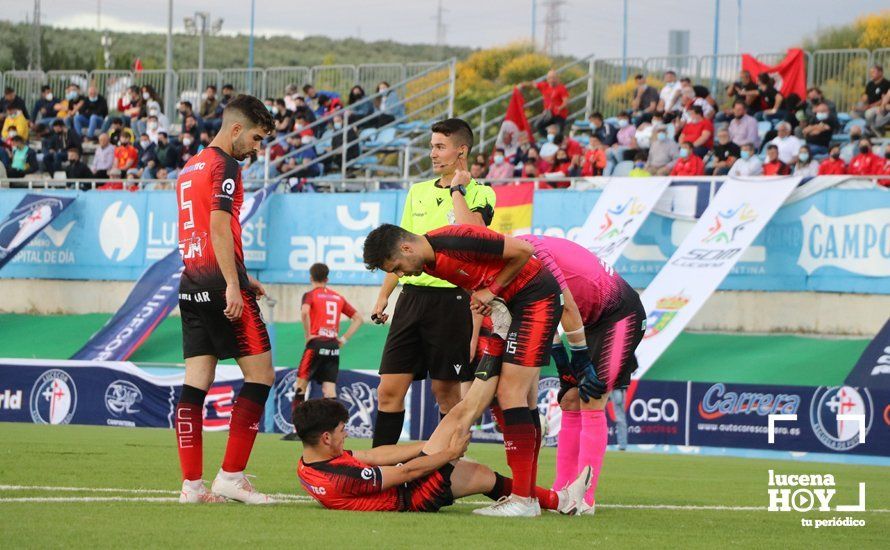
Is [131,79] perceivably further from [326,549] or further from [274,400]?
[326,549]

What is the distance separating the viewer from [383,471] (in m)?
8.09

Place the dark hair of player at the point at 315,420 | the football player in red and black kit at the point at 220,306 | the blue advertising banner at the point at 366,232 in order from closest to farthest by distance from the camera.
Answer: the dark hair of player at the point at 315,420
the football player in red and black kit at the point at 220,306
the blue advertising banner at the point at 366,232

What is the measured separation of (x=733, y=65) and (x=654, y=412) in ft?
35.9

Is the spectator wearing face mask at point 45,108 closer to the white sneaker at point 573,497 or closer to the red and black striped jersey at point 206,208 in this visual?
the red and black striped jersey at point 206,208

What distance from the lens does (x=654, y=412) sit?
18.7 meters

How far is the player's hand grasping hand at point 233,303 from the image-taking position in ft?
27.1

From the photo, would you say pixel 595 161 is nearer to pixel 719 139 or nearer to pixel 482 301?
pixel 719 139

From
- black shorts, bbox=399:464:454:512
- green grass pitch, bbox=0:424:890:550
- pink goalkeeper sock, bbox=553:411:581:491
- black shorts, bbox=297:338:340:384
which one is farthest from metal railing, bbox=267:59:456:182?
black shorts, bbox=399:464:454:512

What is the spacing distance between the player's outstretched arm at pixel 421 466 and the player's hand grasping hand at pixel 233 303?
4.35ft

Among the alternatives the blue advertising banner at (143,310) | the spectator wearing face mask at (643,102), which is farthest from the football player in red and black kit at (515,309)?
the blue advertising banner at (143,310)

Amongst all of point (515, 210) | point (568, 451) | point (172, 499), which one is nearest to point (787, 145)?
point (515, 210)

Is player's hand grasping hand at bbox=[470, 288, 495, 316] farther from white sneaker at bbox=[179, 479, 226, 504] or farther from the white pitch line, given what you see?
white sneaker at bbox=[179, 479, 226, 504]

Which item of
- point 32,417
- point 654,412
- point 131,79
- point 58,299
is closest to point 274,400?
point 32,417

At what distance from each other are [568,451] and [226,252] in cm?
269
